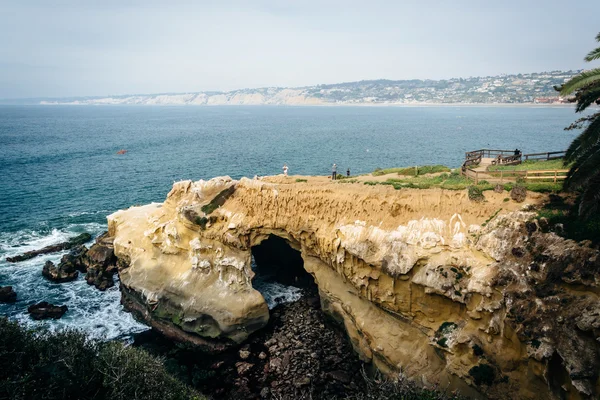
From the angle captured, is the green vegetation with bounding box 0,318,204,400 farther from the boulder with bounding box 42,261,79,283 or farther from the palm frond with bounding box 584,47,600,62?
the palm frond with bounding box 584,47,600,62

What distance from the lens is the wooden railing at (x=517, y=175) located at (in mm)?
22812

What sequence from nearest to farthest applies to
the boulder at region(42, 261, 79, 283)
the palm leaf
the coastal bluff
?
the coastal bluff → the palm leaf → the boulder at region(42, 261, 79, 283)

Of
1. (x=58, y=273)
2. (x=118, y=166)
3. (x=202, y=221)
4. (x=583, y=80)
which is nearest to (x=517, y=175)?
(x=583, y=80)

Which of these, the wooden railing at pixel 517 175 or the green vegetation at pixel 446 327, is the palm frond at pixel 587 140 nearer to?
the wooden railing at pixel 517 175

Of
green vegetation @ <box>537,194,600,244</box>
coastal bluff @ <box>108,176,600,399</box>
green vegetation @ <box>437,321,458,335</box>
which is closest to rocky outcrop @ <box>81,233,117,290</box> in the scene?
coastal bluff @ <box>108,176,600,399</box>

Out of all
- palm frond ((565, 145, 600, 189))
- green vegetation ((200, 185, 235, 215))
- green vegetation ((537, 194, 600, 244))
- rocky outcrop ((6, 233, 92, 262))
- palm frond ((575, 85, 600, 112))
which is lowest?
rocky outcrop ((6, 233, 92, 262))

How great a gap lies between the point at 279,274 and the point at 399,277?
1693cm

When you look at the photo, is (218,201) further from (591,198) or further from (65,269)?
(591,198)

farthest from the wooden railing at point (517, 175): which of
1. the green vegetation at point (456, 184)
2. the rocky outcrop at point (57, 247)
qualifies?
the rocky outcrop at point (57, 247)

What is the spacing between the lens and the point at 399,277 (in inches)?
859

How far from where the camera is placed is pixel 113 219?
36.3 metres

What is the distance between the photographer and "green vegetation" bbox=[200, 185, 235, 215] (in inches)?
1182

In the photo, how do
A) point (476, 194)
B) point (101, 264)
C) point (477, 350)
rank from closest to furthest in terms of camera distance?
point (477, 350) < point (476, 194) < point (101, 264)

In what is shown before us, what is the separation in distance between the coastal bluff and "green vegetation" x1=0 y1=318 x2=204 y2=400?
1010 cm
